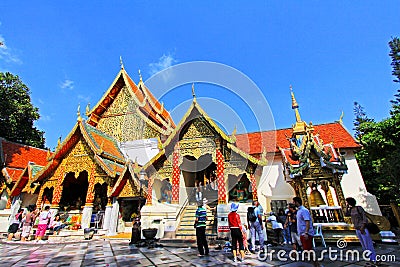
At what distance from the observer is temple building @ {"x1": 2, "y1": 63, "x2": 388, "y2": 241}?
24.7 feet

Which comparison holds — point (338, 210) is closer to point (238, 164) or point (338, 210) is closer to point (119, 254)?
point (238, 164)

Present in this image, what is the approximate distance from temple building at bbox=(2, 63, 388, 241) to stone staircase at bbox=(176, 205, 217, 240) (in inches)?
1.5

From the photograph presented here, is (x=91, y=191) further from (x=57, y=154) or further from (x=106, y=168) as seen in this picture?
(x=57, y=154)

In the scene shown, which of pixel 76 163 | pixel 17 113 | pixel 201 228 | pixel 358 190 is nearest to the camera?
pixel 201 228

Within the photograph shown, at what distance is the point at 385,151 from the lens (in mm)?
10219

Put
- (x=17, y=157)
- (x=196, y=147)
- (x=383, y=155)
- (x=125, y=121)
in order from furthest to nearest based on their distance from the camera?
(x=125, y=121), (x=17, y=157), (x=383, y=155), (x=196, y=147)

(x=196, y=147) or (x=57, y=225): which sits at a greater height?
(x=196, y=147)

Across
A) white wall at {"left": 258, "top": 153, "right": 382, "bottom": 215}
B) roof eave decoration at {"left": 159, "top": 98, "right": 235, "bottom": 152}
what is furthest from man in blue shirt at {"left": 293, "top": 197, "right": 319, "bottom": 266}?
white wall at {"left": 258, "top": 153, "right": 382, "bottom": 215}

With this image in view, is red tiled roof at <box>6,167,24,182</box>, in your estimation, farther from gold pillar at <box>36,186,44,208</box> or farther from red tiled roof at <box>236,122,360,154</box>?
red tiled roof at <box>236,122,360,154</box>

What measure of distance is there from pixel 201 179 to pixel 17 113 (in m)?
16.1

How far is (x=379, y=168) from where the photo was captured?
10.0m

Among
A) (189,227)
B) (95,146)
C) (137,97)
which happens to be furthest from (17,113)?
(189,227)

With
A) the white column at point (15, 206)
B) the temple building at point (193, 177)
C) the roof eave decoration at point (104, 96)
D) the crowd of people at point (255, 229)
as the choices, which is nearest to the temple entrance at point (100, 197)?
the temple building at point (193, 177)

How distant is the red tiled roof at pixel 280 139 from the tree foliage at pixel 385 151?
94 cm
